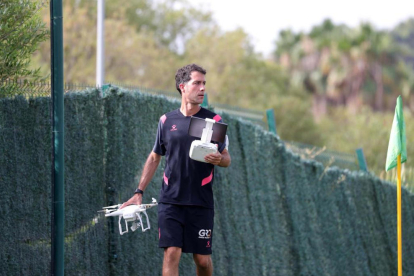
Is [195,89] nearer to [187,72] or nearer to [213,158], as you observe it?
[187,72]

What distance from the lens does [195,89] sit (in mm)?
6551

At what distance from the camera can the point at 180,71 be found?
265 inches

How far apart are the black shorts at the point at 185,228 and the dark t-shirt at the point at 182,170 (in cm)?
7

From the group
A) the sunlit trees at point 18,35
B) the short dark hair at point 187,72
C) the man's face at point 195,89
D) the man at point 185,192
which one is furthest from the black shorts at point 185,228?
the sunlit trees at point 18,35

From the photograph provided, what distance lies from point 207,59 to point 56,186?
41134 millimetres

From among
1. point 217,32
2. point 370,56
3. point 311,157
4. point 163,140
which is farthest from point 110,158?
point 370,56

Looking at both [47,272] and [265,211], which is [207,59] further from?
[47,272]

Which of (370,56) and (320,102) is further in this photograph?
(320,102)

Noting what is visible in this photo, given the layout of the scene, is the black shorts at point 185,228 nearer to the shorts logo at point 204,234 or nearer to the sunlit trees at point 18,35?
the shorts logo at point 204,234

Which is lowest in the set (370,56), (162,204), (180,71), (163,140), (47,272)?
(47,272)

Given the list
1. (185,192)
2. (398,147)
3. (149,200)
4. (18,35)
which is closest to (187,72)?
(185,192)

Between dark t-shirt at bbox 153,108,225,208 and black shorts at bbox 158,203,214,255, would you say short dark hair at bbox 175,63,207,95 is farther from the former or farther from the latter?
black shorts at bbox 158,203,214,255

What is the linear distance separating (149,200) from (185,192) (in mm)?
1605

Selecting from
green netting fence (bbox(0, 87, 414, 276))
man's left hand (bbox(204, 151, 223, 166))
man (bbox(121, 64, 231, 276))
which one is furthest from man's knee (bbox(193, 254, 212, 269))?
green netting fence (bbox(0, 87, 414, 276))
